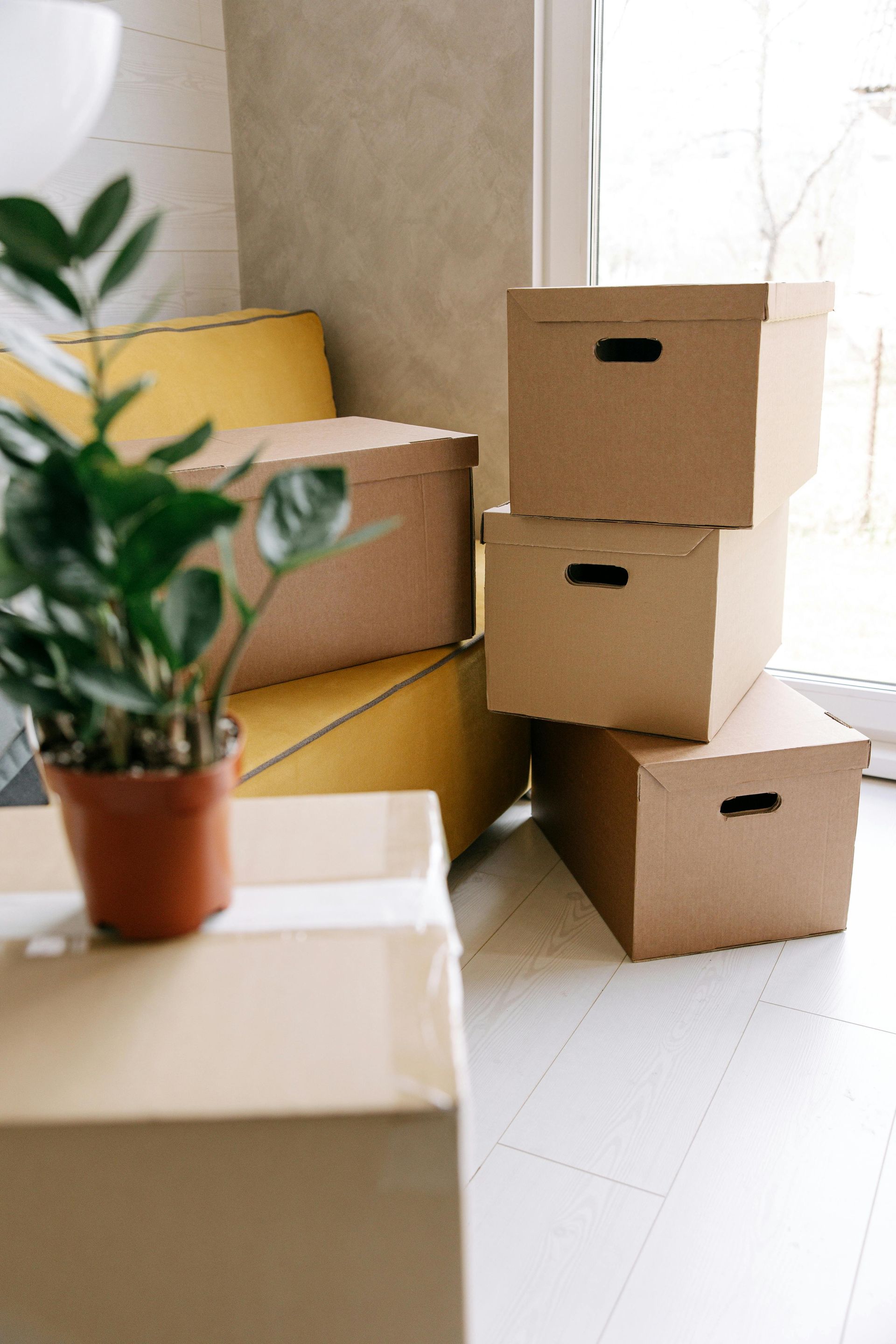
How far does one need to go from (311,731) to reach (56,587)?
2.59 ft

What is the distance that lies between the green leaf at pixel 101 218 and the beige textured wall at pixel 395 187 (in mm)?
1440

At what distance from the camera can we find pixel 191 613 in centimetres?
55

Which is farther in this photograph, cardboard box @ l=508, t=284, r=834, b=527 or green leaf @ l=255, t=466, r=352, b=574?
cardboard box @ l=508, t=284, r=834, b=527

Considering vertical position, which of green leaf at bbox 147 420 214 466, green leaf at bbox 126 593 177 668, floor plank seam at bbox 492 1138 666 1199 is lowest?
floor plank seam at bbox 492 1138 666 1199

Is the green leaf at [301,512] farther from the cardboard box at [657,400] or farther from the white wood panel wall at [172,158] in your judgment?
the white wood panel wall at [172,158]

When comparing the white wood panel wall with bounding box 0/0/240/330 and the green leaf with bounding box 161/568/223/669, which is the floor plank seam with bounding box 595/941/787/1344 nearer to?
the green leaf with bounding box 161/568/223/669

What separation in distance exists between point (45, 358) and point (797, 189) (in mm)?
1628

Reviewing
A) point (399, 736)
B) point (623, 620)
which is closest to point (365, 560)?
point (399, 736)

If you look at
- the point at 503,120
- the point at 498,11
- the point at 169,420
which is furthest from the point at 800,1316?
the point at 498,11

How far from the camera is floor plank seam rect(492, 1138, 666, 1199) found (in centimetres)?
100

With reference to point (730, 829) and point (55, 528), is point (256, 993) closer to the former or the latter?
point (55, 528)

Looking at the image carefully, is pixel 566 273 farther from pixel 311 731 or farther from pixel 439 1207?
pixel 439 1207

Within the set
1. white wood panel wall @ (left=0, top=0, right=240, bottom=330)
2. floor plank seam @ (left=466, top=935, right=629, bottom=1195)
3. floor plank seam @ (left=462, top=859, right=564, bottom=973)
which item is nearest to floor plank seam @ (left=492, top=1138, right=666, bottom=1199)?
floor plank seam @ (left=466, top=935, right=629, bottom=1195)

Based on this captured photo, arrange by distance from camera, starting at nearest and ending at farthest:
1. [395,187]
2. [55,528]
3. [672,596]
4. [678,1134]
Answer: [55,528]
[678,1134]
[672,596]
[395,187]
